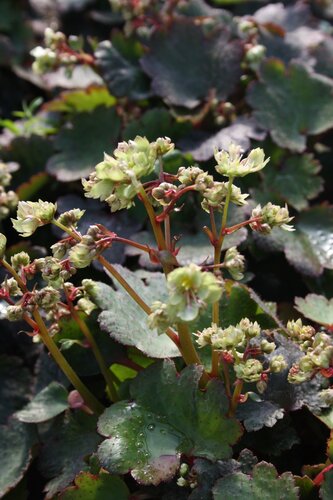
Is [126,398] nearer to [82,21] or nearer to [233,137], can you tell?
[233,137]

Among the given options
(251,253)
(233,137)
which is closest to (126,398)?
(251,253)

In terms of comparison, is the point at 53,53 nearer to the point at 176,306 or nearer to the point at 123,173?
the point at 123,173

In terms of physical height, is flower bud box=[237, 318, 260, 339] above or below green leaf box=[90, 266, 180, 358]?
above

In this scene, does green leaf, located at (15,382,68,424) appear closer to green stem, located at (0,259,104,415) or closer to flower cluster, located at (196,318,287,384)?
green stem, located at (0,259,104,415)

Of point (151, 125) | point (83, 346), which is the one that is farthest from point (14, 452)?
point (151, 125)

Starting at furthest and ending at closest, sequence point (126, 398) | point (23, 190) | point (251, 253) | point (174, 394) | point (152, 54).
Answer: point (152, 54) < point (23, 190) < point (251, 253) < point (126, 398) < point (174, 394)

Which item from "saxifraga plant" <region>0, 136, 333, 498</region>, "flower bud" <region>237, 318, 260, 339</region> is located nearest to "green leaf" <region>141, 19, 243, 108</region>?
"saxifraga plant" <region>0, 136, 333, 498</region>

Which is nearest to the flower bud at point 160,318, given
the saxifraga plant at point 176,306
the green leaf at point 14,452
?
the saxifraga plant at point 176,306
